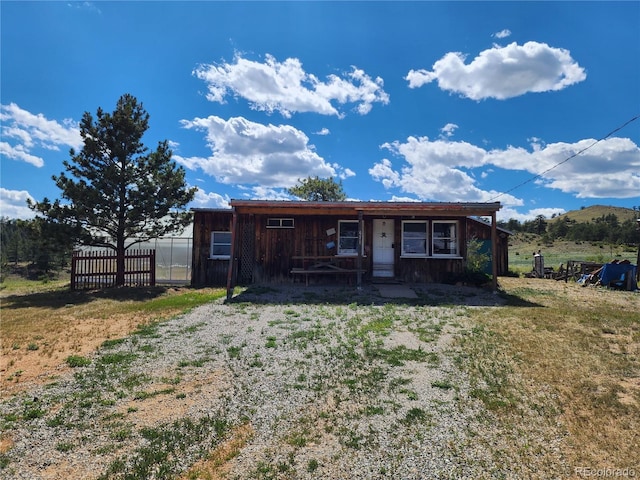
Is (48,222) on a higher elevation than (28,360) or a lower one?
higher

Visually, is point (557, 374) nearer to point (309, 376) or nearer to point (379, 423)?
point (379, 423)

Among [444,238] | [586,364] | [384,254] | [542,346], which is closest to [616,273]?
[444,238]

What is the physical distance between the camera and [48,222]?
13180mm

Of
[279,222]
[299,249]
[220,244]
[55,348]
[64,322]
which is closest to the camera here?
[55,348]

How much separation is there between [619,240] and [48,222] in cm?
4346

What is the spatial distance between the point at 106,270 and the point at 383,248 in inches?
418

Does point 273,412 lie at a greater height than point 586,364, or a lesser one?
lesser

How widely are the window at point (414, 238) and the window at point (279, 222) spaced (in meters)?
4.14

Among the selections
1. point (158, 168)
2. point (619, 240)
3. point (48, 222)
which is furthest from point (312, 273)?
point (619, 240)

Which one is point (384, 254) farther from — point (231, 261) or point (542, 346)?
point (542, 346)

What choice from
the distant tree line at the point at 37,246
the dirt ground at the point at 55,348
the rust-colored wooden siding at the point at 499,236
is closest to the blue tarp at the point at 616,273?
the rust-colored wooden siding at the point at 499,236

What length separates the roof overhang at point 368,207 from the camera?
11000 millimetres

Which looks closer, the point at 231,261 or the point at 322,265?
the point at 231,261

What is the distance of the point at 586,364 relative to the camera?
484cm
